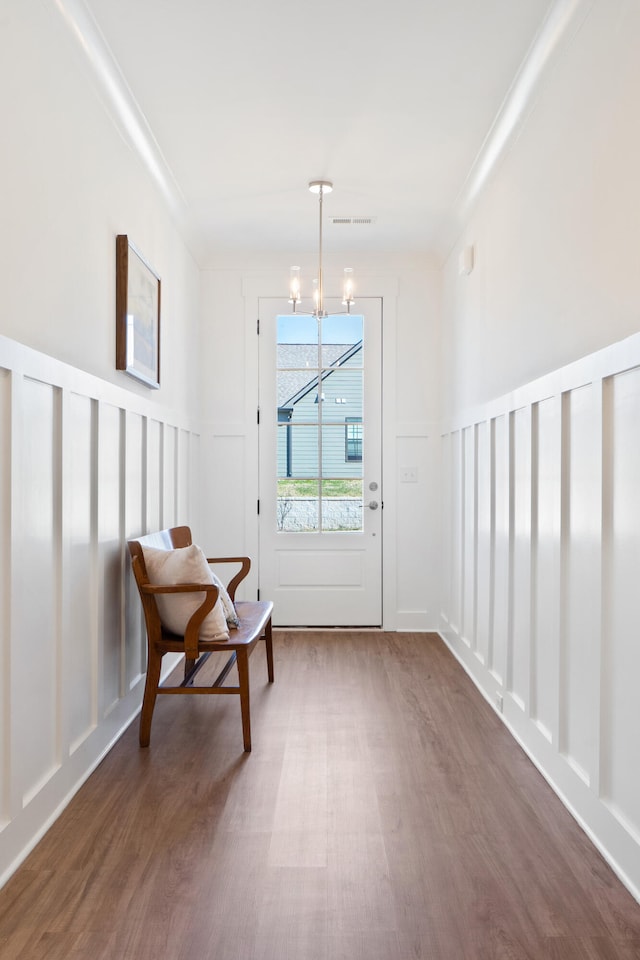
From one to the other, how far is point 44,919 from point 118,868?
25cm

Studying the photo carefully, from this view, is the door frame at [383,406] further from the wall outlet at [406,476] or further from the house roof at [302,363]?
the house roof at [302,363]

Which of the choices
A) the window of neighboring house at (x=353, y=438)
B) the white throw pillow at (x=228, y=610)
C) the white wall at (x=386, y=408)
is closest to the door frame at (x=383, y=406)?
the white wall at (x=386, y=408)

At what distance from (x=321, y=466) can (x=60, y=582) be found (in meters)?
2.83

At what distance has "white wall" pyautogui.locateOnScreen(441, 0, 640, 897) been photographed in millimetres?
1853

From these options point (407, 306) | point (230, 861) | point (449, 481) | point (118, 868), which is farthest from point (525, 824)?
point (407, 306)

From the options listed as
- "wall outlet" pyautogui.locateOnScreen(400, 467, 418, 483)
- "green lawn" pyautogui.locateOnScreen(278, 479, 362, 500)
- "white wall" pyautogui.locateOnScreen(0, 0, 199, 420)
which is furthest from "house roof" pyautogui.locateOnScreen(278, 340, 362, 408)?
"white wall" pyautogui.locateOnScreen(0, 0, 199, 420)

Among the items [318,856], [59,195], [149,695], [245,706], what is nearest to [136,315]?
[59,195]

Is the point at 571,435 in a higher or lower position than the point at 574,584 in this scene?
higher

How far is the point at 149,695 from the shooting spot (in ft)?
9.03

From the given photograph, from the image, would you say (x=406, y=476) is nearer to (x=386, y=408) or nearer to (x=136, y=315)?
(x=386, y=408)

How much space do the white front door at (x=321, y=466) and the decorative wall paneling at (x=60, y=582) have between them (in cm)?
171

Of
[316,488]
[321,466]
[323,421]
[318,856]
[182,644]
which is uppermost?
[323,421]

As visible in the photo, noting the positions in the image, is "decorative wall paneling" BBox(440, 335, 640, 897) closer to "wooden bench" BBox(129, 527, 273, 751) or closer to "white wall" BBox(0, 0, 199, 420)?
"wooden bench" BBox(129, 527, 273, 751)

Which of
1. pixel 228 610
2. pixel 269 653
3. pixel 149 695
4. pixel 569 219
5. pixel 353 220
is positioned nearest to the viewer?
pixel 569 219
